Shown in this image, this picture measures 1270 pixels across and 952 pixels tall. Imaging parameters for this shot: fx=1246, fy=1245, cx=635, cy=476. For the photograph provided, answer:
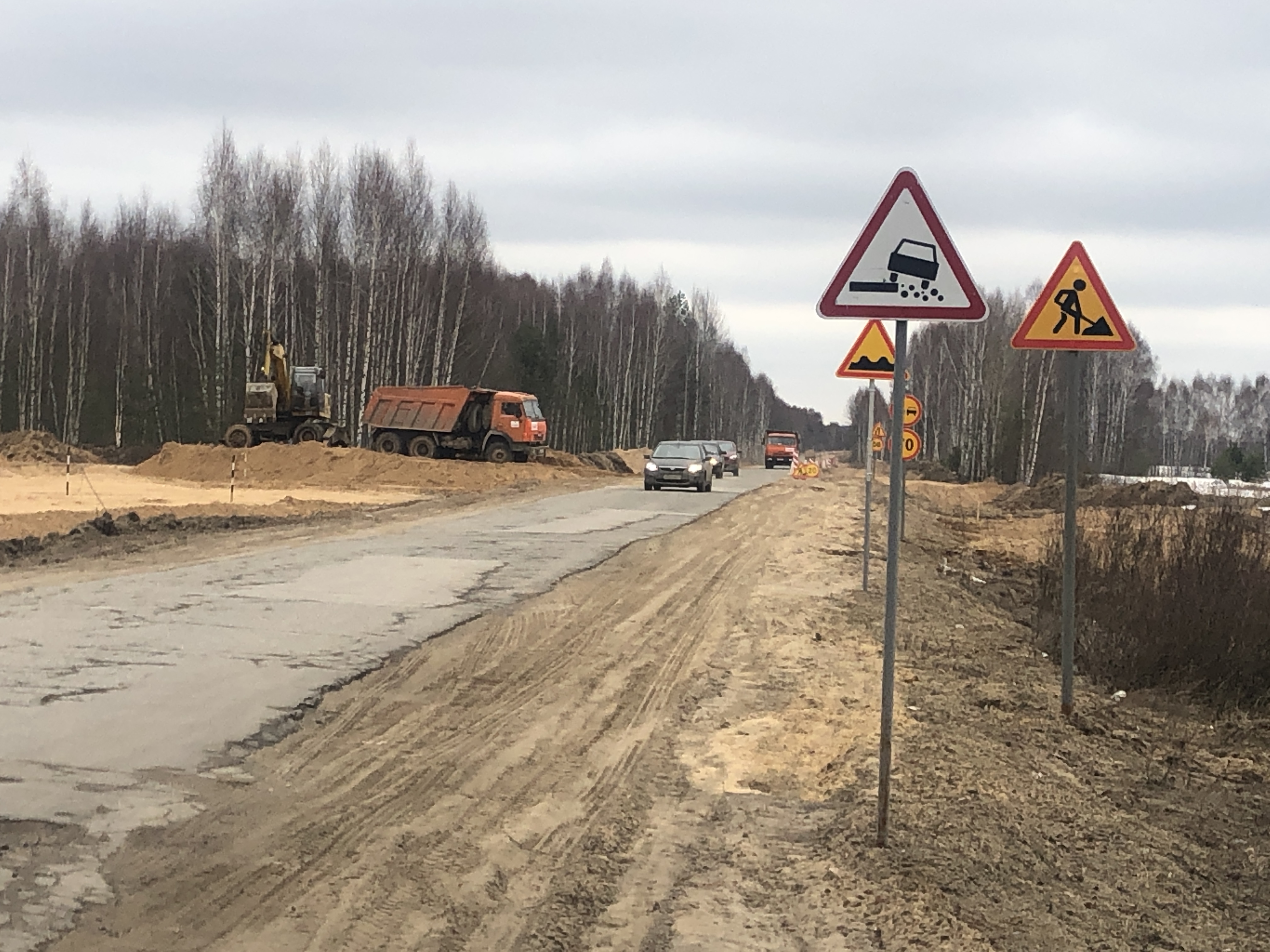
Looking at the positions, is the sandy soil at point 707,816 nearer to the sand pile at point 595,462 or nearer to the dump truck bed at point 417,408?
the dump truck bed at point 417,408

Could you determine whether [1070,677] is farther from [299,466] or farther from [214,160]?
[214,160]

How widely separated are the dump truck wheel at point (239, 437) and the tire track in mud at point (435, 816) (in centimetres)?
3826

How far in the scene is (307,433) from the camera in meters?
47.2

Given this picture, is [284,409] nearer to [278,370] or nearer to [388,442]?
[278,370]

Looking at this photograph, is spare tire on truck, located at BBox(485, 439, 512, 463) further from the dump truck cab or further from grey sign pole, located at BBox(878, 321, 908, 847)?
grey sign pole, located at BBox(878, 321, 908, 847)

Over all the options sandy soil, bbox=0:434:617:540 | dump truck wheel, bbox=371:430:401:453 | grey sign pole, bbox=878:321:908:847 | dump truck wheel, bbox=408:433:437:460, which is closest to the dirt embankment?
grey sign pole, bbox=878:321:908:847

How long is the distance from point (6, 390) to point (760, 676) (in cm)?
6536

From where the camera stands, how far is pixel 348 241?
184 feet

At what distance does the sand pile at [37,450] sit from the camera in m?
47.5

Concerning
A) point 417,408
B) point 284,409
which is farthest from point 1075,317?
point 284,409

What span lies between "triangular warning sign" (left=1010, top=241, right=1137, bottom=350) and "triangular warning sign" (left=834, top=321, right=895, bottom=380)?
3713 millimetres

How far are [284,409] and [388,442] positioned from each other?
13.5ft

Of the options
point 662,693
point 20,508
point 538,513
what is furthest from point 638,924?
point 20,508

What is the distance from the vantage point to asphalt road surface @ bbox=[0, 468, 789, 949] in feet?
18.1
